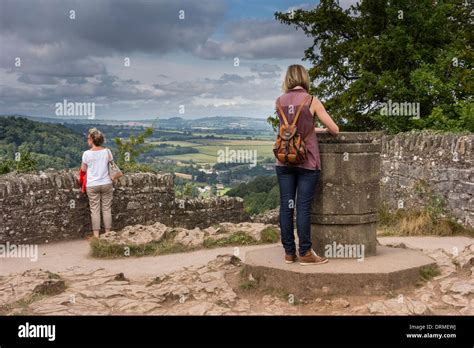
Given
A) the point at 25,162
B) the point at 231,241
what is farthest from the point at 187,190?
the point at 231,241

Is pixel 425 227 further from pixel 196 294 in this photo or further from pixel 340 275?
pixel 196 294

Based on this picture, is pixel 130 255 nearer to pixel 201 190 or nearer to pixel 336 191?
pixel 336 191

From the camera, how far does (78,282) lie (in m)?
7.67

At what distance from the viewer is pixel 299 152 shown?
6.63m

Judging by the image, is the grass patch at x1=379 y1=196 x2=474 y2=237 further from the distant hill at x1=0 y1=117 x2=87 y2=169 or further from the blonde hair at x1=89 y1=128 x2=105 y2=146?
the distant hill at x1=0 y1=117 x2=87 y2=169

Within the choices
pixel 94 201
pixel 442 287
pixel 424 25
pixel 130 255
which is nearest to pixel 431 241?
pixel 442 287

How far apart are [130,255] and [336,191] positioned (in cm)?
393

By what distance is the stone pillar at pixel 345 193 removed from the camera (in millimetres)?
7121

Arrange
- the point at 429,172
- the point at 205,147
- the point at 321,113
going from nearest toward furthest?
the point at 321,113 → the point at 429,172 → the point at 205,147

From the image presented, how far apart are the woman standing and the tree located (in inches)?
291

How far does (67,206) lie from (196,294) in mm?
4842

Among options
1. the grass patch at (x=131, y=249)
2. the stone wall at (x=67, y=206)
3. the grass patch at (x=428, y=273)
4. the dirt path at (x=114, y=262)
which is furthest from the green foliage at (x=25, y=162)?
the grass patch at (x=428, y=273)

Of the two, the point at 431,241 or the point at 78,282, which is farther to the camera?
the point at 431,241

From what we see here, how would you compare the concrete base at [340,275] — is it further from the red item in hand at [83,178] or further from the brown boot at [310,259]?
the red item in hand at [83,178]
